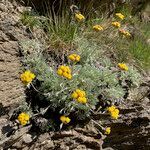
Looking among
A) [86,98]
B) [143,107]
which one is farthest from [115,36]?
[86,98]

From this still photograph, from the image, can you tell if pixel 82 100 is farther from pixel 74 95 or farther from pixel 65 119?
pixel 65 119

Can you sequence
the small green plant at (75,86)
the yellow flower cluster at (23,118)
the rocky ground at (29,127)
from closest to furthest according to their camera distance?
the yellow flower cluster at (23,118)
the rocky ground at (29,127)
the small green plant at (75,86)

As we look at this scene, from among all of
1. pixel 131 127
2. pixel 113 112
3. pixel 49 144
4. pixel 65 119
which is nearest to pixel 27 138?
pixel 49 144

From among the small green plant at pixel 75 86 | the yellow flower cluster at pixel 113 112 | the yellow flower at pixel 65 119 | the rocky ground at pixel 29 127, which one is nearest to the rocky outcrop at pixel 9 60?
the rocky ground at pixel 29 127

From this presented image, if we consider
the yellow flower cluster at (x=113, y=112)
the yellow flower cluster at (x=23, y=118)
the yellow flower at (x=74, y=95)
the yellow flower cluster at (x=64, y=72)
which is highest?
the yellow flower cluster at (x=64, y=72)

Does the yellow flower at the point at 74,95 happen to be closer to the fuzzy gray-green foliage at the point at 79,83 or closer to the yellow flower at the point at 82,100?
the yellow flower at the point at 82,100

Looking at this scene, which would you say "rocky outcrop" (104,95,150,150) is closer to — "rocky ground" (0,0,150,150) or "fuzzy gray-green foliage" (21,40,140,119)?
"rocky ground" (0,0,150,150)

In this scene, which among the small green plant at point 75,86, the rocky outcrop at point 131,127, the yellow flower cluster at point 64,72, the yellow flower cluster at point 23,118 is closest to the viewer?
the yellow flower cluster at point 23,118

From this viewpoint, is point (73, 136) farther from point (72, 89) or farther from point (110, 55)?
point (110, 55)
